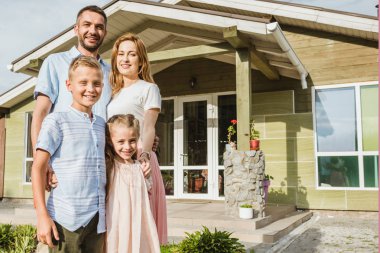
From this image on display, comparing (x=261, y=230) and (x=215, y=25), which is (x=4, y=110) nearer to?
(x=215, y=25)

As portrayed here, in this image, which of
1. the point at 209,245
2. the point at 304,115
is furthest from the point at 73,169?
the point at 304,115

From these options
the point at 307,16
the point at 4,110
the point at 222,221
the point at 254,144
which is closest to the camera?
the point at 222,221

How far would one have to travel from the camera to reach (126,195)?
1807mm

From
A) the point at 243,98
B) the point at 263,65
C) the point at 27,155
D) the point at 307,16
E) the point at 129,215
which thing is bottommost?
the point at 129,215

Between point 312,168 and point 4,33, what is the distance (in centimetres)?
2030

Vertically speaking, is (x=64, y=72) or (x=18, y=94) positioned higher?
(x=18, y=94)

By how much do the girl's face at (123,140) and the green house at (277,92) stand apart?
383 cm

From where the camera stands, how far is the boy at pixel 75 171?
1.59 meters

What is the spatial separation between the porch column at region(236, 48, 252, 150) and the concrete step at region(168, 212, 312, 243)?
123 cm

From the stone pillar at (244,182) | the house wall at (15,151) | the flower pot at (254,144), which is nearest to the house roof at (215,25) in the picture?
the flower pot at (254,144)

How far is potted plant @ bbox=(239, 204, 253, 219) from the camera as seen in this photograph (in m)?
5.27

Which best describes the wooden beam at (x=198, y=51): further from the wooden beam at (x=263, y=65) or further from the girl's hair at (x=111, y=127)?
the girl's hair at (x=111, y=127)

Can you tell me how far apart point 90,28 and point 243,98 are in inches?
152

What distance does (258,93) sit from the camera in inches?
310
